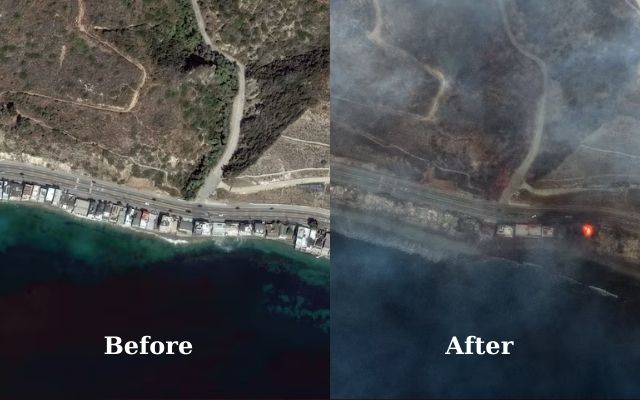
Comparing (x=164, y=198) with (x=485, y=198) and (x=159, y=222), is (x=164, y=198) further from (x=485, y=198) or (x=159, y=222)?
(x=485, y=198)

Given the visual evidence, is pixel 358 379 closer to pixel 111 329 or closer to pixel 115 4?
pixel 111 329

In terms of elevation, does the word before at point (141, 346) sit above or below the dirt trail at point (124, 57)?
below

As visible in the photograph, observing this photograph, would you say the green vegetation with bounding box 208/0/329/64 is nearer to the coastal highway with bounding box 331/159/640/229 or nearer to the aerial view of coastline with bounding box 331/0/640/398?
the aerial view of coastline with bounding box 331/0/640/398

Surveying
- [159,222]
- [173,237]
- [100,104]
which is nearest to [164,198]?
[159,222]

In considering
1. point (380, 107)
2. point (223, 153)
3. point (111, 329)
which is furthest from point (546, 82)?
point (111, 329)

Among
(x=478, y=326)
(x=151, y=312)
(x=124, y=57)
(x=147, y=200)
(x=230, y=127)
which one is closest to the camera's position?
(x=124, y=57)

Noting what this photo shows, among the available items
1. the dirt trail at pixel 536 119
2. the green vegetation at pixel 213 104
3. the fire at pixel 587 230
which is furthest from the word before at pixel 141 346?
the fire at pixel 587 230

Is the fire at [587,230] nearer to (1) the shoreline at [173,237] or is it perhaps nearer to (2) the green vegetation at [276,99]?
(1) the shoreline at [173,237]
